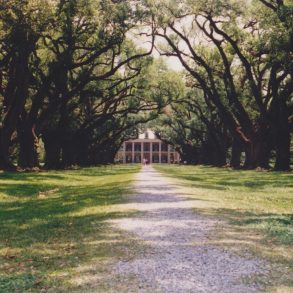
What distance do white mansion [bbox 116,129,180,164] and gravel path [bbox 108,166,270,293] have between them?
155212 millimetres

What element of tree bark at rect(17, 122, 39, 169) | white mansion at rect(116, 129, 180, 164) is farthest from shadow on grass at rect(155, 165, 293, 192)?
white mansion at rect(116, 129, 180, 164)

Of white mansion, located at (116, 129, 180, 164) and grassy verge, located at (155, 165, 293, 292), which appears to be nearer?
grassy verge, located at (155, 165, 293, 292)

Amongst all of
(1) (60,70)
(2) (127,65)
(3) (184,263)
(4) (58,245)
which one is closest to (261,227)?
(3) (184,263)

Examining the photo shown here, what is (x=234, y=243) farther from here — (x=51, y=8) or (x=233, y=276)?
(x=51, y=8)

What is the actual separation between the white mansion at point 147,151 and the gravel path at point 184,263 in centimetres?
15521

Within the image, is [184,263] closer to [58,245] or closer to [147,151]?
[58,245]

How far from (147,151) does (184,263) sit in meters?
160

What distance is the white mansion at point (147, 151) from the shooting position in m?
164

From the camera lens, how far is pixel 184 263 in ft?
18.7

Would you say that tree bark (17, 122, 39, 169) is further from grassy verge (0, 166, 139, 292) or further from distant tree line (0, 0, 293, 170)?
grassy verge (0, 166, 139, 292)

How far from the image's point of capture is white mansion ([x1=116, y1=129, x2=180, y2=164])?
539 ft

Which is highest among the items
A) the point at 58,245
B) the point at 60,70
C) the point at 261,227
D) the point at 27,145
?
the point at 60,70

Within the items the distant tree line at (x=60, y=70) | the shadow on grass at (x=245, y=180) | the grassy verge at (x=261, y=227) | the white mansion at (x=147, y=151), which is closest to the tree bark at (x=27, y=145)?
the distant tree line at (x=60, y=70)

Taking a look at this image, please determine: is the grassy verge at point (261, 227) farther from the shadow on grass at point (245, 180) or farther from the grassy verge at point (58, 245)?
the shadow on grass at point (245, 180)
